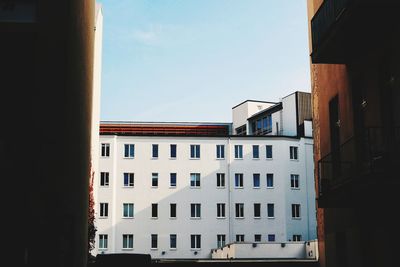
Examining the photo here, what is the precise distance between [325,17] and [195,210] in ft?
150

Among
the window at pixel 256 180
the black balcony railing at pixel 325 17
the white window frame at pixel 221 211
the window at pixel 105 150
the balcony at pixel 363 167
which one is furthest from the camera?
the window at pixel 256 180

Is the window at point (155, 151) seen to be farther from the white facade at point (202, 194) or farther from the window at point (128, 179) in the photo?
the window at point (128, 179)

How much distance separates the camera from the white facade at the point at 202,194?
193 ft

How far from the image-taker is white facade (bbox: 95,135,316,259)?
58.9 metres

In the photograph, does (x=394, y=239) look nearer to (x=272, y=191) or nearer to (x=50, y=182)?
(x=50, y=182)

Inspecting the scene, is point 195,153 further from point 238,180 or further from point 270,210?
point 270,210

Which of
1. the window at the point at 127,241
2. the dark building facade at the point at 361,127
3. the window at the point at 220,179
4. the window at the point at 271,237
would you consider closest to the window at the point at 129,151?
the window at the point at 127,241

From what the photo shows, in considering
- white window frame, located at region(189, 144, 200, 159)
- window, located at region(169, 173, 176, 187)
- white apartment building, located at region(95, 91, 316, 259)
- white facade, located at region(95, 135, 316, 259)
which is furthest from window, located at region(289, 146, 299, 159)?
window, located at region(169, 173, 176, 187)

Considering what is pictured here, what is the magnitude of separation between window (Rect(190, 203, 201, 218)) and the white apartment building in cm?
10

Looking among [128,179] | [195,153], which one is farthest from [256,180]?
[128,179]

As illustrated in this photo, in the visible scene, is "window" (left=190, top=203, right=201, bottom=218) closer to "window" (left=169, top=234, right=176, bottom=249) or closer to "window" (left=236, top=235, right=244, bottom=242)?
"window" (left=169, top=234, right=176, bottom=249)

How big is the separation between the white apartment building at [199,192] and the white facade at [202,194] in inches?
3.7

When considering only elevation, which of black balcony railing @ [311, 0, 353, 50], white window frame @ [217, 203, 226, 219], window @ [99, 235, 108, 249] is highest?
black balcony railing @ [311, 0, 353, 50]

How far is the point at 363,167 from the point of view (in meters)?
13.7
